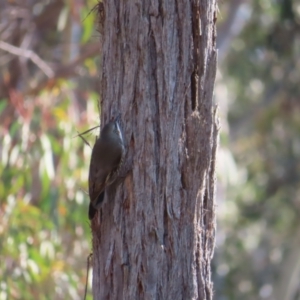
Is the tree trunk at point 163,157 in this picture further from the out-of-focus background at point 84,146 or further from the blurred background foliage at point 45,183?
the blurred background foliage at point 45,183

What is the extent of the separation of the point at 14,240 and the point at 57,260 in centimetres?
65

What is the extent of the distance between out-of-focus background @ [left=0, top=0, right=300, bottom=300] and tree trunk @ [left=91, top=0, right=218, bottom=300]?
64 centimetres

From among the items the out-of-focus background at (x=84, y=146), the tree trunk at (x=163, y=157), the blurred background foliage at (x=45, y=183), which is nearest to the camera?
the tree trunk at (x=163, y=157)

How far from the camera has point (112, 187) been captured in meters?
2.53

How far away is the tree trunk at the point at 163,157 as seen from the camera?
2426mm

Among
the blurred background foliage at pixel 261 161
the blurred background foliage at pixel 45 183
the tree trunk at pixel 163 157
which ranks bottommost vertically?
the tree trunk at pixel 163 157

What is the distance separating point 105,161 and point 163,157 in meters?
0.23

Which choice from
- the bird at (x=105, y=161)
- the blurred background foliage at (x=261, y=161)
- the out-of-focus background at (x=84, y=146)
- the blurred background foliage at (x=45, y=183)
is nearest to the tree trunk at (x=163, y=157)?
the bird at (x=105, y=161)

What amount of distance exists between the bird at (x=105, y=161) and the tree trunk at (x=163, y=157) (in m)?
0.03

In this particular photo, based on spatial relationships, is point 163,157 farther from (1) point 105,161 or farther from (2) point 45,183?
(2) point 45,183

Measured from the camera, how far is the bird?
8.15 feet

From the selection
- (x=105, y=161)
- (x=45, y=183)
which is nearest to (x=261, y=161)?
(x=45, y=183)

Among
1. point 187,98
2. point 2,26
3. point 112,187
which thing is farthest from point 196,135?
point 2,26

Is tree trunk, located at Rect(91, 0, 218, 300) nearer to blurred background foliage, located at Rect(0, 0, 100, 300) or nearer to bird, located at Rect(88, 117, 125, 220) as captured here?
bird, located at Rect(88, 117, 125, 220)
